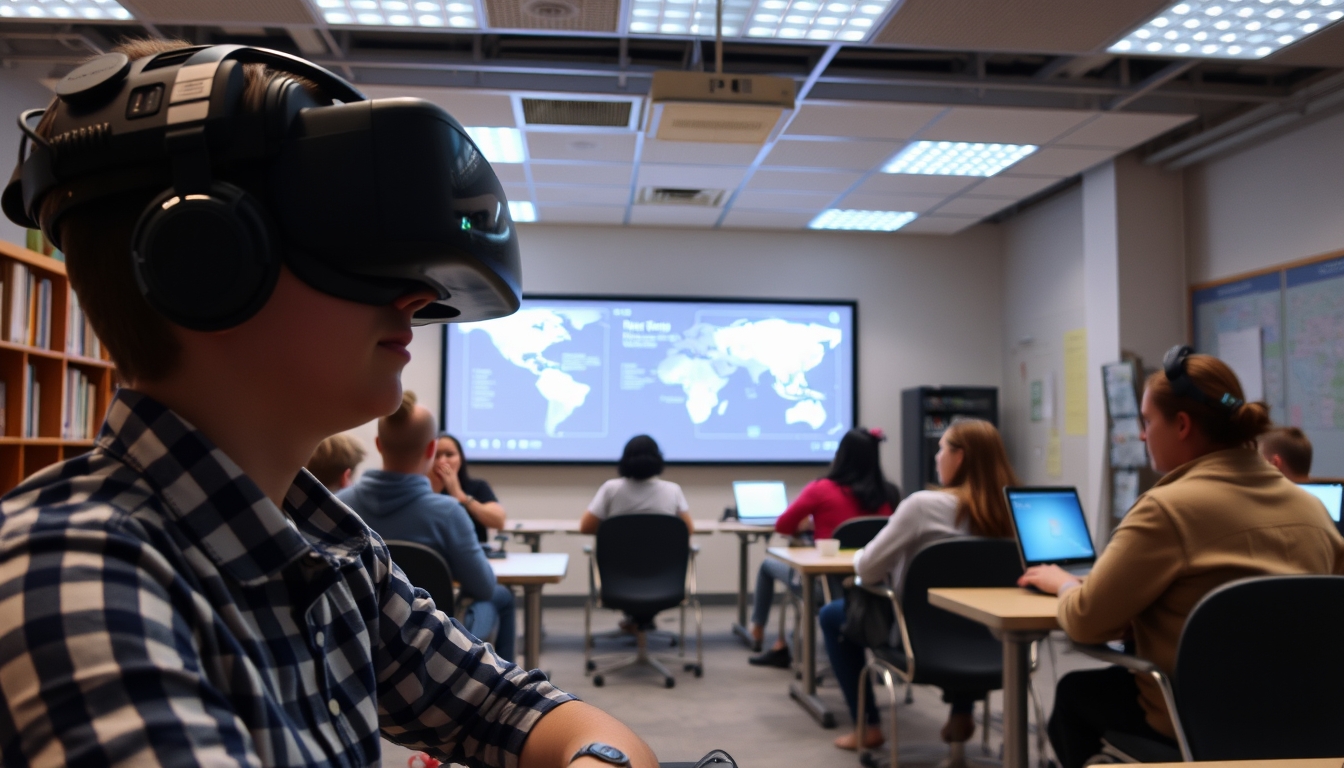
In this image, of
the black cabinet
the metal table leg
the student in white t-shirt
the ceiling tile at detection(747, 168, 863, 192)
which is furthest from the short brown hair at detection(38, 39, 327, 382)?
the black cabinet

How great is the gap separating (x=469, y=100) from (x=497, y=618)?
8.72 ft

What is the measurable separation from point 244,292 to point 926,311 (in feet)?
25.0

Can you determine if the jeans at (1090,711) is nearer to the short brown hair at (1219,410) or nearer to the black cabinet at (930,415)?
the short brown hair at (1219,410)

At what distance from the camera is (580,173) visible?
5.93 meters

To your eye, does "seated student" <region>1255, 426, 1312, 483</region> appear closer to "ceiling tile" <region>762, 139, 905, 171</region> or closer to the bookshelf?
"ceiling tile" <region>762, 139, 905, 171</region>

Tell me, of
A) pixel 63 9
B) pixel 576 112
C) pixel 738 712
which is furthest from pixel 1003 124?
pixel 63 9

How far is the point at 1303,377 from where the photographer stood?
4.83 meters

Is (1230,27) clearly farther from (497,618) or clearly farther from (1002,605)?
(497,618)

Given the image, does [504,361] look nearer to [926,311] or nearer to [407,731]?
[926,311]

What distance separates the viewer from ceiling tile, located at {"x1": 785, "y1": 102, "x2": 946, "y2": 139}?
4.71 m

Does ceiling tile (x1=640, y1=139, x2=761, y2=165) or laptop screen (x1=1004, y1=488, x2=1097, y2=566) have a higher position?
ceiling tile (x1=640, y1=139, x2=761, y2=165)

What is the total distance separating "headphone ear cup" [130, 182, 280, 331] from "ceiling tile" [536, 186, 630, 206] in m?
5.84

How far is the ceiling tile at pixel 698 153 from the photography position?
5.25m

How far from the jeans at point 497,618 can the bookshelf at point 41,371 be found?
169 centimetres
